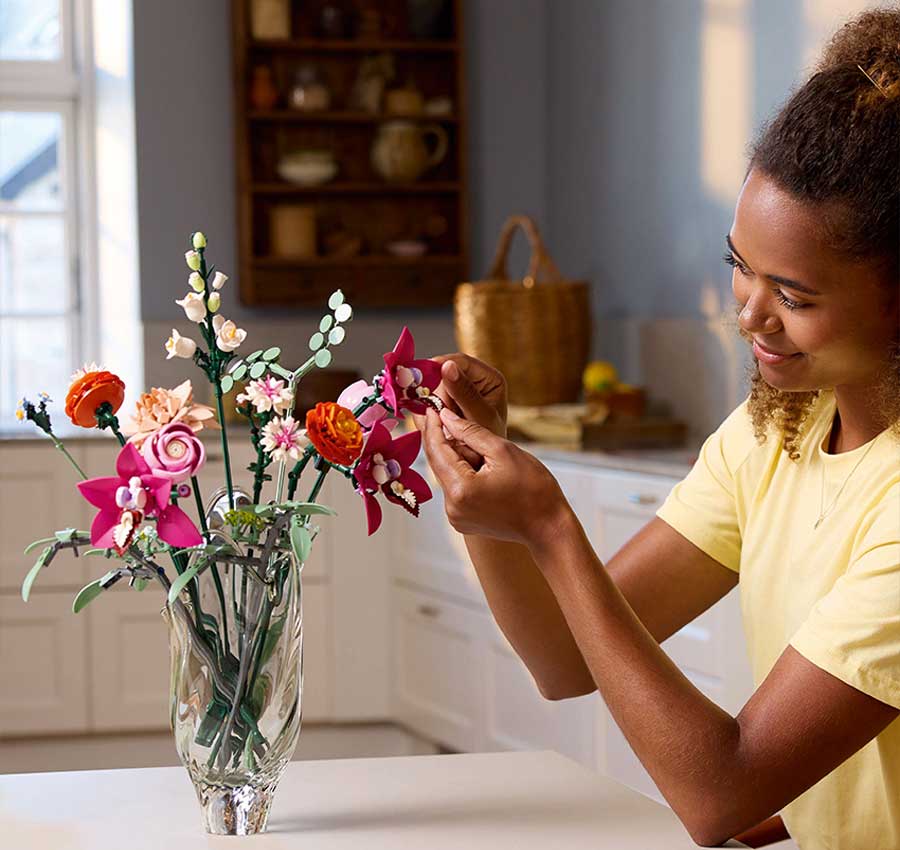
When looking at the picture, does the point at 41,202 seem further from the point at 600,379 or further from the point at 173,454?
the point at 173,454

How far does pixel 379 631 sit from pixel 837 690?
2.71m

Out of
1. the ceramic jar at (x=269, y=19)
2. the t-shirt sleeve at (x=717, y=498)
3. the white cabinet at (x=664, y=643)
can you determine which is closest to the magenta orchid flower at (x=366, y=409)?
the t-shirt sleeve at (x=717, y=498)

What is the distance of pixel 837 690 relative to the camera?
46.8 inches

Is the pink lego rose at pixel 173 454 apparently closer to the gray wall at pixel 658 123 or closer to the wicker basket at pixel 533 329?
the gray wall at pixel 658 123

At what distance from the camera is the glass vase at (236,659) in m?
1.12

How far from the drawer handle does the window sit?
2.25 metres

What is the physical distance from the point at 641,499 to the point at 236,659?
182 centimetres

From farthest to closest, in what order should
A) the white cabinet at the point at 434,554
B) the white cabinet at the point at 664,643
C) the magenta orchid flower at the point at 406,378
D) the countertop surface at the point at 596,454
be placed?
the white cabinet at the point at 434,554 → the countertop surface at the point at 596,454 → the white cabinet at the point at 664,643 → the magenta orchid flower at the point at 406,378

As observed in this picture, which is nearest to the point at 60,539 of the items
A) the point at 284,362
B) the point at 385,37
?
the point at 284,362

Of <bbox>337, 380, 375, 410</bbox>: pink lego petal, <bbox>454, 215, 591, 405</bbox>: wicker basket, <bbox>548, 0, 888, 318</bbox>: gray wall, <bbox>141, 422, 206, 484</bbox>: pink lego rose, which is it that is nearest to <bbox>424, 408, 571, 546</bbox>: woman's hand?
<bbox>337, 380, 375, 410</bbox>: pink lego petal

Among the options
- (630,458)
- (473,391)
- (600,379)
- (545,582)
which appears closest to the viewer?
(473,391)

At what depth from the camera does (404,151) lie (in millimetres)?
4215

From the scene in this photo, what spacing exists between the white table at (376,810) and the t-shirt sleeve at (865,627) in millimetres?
170

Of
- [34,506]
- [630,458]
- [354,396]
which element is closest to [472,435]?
[354,396]
